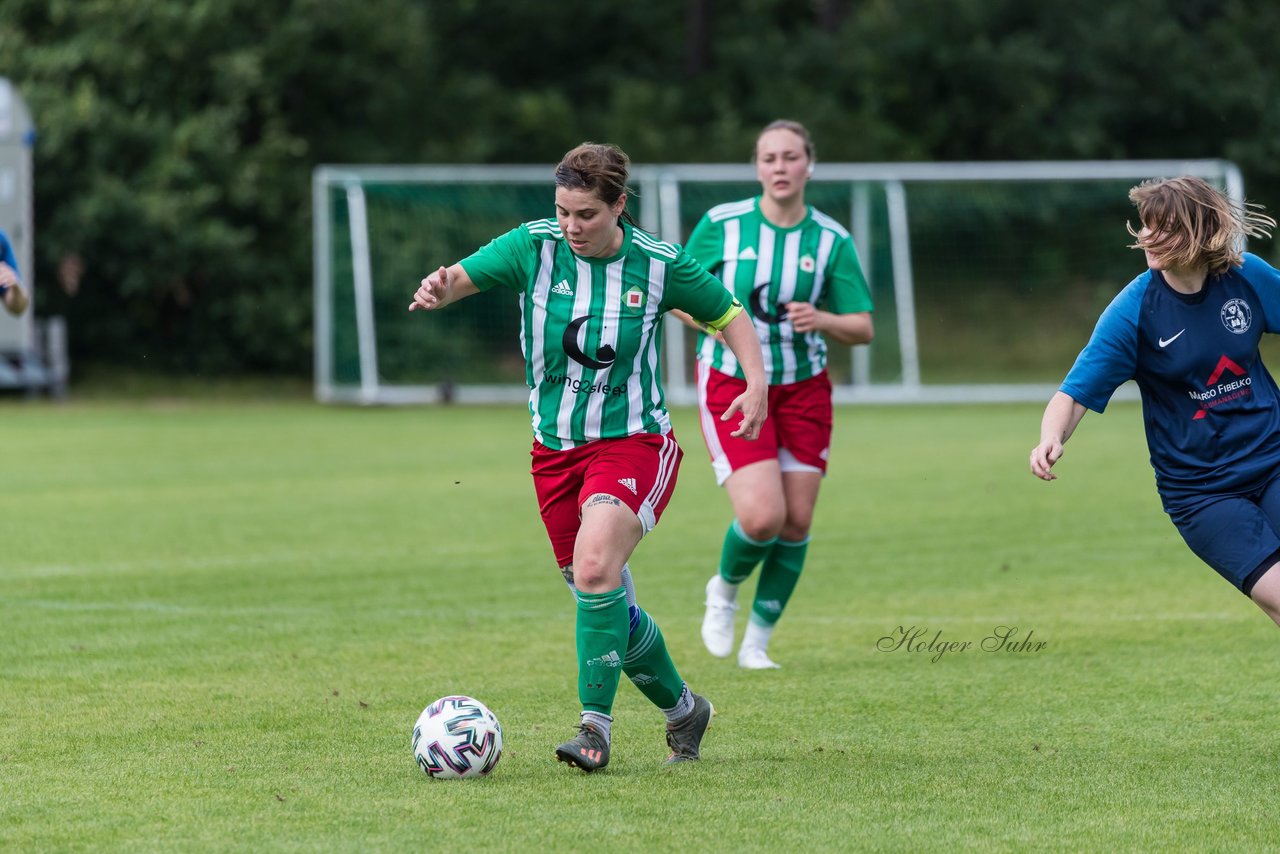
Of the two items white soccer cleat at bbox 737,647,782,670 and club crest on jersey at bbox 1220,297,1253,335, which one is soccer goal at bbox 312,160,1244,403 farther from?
club crest on jersey at bbox 1220,297,1253,335

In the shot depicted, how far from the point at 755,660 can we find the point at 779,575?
0.44 m

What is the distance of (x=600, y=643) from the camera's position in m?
4.96

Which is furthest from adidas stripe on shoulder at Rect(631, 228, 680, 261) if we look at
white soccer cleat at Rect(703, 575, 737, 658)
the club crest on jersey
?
white soccer cleat at Rect(703, 575, 737, 658)

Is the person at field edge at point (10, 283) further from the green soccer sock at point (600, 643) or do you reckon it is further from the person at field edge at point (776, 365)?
the green soccer sock at point (600, 643)

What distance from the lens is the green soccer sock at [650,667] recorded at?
519cm

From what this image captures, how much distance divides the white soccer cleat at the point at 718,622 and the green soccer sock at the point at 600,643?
7.50 feet

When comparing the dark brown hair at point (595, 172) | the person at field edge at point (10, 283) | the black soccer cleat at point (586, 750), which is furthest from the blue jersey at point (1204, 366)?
the person at field edge at point (10, 283)

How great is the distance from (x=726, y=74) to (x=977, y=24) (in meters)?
4.76

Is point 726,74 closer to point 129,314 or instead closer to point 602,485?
point 129,314

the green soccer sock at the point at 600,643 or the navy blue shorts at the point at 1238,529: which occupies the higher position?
the navy blue shorts at the point at 1238,529

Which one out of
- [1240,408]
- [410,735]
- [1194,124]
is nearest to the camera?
[1240,408]

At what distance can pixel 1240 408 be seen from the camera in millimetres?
4922

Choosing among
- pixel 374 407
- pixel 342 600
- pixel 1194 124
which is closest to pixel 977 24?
pixel 1194 124

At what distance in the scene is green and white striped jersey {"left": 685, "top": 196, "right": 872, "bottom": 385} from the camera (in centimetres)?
719
